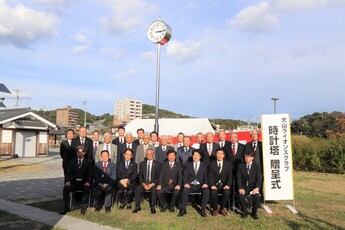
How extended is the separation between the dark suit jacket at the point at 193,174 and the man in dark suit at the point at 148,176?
2.30 feet

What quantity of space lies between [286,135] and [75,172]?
512 centimetres

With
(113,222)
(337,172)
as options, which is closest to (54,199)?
(113,222)

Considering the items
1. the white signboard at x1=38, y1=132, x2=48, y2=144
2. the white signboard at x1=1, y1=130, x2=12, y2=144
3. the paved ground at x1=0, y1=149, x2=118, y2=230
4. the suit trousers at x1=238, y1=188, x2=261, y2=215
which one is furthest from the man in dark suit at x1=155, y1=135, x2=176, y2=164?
the white signboard at x1=38, y1=132, x2=48, y2=144

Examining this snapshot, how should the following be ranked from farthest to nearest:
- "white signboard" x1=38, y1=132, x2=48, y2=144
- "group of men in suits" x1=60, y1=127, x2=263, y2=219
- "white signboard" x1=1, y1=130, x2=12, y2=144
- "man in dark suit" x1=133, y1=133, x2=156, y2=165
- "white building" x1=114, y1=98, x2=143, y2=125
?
"white building" x1=114, y1=98, x2=143, y2=125
"white signboard" x1=38, y1=132, x2=48, y2=144
"white signboard" x1=1, y1=130, x2=12, y2=144
"man in dark suit" x1=133, y1=133, x2=156, y2=165
"group of men in suits" x1=60, y1=127, x2=263, y2=219

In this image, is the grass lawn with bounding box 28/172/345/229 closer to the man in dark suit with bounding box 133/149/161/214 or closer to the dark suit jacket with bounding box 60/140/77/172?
the man in dark suit with bounding box 133/149/161/214

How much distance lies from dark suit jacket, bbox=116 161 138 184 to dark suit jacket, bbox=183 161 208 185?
1218 mm

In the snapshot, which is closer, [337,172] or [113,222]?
[113,222]

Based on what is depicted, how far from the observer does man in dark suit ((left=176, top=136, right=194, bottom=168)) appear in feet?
26.7

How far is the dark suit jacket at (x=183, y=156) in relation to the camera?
26.6 feet

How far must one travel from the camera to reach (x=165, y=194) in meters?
7.41

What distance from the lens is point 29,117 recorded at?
25281mm

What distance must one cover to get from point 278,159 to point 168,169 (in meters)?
2.66

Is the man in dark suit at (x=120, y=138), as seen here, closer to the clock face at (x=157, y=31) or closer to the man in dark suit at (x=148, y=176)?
the man in dark suit at (x=148, y=176)

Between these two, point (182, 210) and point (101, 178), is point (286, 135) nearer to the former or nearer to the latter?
point (182, 210)
